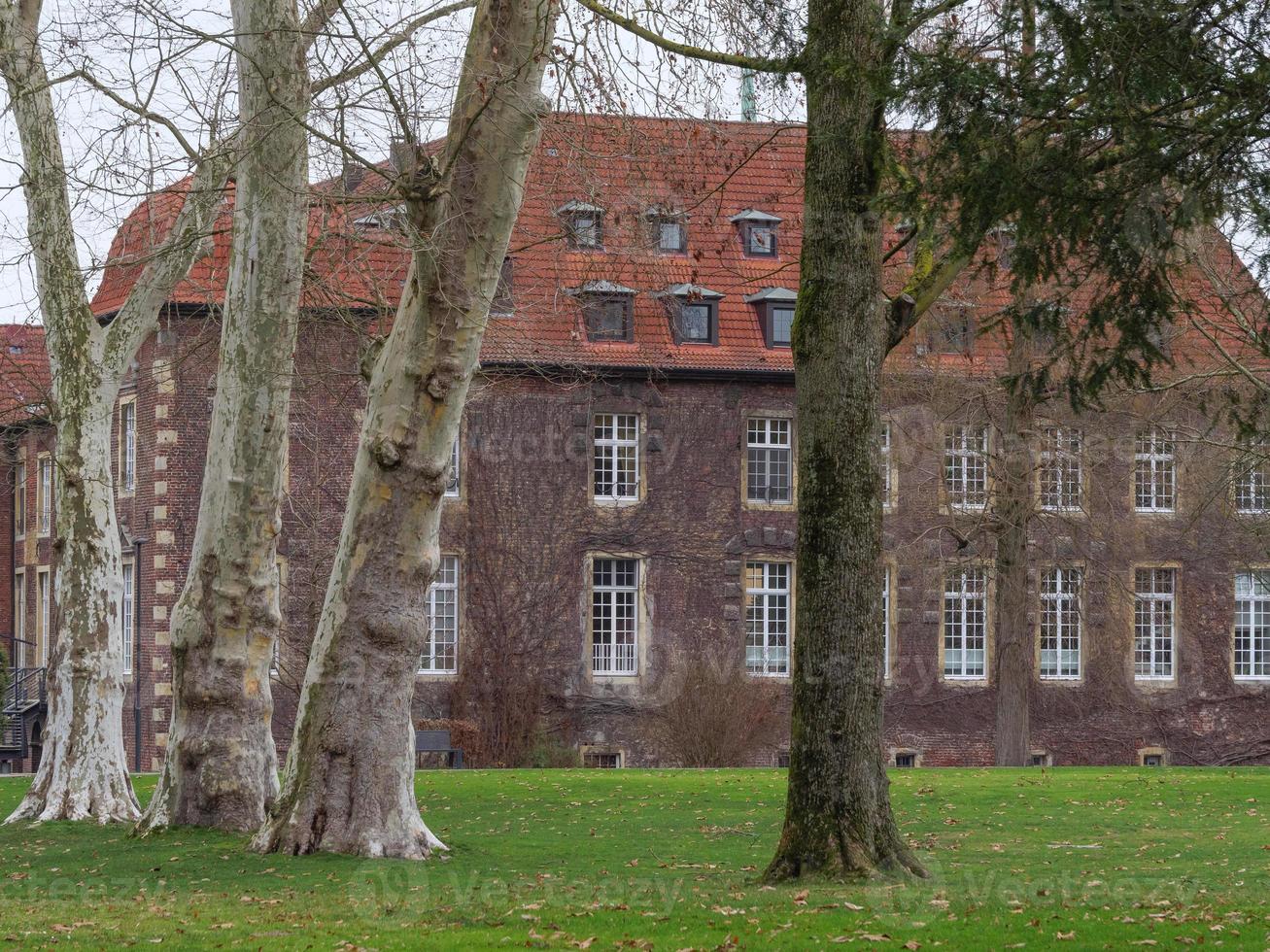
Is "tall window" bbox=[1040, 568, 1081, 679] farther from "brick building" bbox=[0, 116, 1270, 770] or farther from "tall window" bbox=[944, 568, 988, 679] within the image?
"tall window" bbox=[944, 568, 988, 679]

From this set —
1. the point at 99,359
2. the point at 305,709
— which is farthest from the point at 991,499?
the point at 305,709

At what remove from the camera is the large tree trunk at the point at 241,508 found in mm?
15453

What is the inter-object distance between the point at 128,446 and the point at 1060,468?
56.9ft

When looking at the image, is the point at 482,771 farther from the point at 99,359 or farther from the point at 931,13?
the point at 931,13

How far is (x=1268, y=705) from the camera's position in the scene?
3725 cm

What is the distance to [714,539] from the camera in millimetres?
34594

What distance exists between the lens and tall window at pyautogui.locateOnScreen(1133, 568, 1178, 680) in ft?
121

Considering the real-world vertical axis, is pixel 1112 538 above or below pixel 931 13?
below

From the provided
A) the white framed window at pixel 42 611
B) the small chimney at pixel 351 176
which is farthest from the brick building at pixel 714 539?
the small chimney at pixel 351 176

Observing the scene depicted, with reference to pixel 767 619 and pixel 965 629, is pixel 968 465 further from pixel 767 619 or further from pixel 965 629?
pixel 767 619

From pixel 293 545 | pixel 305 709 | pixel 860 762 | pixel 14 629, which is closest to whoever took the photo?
pixel 860 762

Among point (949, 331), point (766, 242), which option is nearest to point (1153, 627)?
point (766, 242)

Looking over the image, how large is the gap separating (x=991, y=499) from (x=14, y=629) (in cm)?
2316

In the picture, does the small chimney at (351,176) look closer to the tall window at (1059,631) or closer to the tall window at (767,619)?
the tall window at (767,619)
